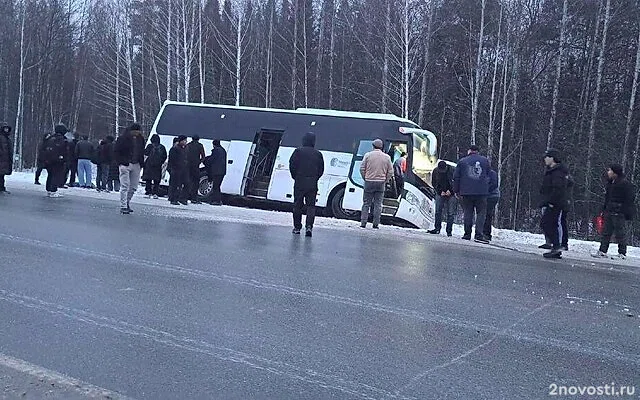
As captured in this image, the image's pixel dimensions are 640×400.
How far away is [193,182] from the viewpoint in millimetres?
18094

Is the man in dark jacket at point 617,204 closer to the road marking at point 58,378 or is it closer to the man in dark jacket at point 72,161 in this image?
the road marking at point 58,378

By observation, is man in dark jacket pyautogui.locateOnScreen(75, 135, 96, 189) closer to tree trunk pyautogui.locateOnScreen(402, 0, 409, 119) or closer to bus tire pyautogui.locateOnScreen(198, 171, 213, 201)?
bus tire pyautogui.locateOnScreen(198, 171, 213, 201)

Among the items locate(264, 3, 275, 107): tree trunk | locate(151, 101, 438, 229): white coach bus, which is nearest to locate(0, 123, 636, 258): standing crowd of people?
locate(151, 101, 438, 229): white coach bus

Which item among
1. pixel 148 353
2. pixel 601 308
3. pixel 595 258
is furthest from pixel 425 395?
pixel 595 258

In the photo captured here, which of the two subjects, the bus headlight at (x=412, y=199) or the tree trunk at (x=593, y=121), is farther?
the tree trunk at (x=593, y=121)

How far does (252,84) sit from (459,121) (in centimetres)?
1319

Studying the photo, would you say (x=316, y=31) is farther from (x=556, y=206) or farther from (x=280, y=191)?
(x=556, y=206)

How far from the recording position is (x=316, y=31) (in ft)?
130

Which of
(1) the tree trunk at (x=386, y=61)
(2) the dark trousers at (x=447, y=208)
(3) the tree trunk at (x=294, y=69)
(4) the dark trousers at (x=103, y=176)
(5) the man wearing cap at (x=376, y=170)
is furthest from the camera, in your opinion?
(3) the tree trunk at (x=294, y=69)

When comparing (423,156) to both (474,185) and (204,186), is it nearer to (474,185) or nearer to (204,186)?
(474,185)

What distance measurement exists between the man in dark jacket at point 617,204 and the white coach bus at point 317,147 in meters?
5.97

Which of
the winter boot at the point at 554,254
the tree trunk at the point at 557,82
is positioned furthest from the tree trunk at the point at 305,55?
the winter boot at the point at 554,254

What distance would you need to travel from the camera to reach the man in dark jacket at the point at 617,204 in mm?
11523

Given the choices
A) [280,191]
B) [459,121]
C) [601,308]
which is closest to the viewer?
A: [601,308]
